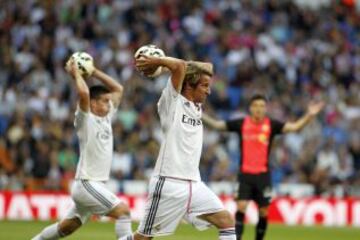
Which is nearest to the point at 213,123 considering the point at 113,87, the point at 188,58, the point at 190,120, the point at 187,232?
the point at 113,87

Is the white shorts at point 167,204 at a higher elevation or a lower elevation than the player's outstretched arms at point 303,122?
lower

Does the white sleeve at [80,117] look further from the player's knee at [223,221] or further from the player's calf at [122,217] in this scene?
the player's knee at [223,221]

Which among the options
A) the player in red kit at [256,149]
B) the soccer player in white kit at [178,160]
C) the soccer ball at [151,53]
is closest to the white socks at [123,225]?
the soccer player in white kit at [178,160]

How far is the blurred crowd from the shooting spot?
22.8 meters

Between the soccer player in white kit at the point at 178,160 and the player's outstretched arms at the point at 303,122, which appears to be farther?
the player's outstretched arms at the point at 303,122

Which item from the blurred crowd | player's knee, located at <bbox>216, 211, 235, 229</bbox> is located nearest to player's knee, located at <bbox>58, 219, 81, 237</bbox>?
player's knee, located at <bbox>216, 211, 235, 229</bbox>

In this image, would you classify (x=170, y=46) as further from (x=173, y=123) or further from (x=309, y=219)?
(x=173, y=123)

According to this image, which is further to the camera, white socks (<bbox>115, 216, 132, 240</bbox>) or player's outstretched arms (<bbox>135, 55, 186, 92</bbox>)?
white socks (<bbox>115, 216, 132, 240</bbox>)

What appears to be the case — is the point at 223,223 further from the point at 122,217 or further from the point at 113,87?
the point at 113,87

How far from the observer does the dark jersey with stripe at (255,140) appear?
15.5 meters

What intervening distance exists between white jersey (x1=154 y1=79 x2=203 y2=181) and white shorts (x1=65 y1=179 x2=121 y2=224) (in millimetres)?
2033

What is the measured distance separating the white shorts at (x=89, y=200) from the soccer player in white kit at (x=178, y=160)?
1884 mm

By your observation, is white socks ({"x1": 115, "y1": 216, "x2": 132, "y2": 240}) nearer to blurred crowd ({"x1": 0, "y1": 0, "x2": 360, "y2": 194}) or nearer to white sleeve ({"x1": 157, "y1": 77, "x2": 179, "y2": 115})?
white sleeve ({"x1": 157, "y1": 77, "x2": 179, "y2": 115})

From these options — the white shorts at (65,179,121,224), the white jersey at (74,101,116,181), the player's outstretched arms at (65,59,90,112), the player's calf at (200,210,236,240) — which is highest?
the player's outstretched arms at (65,59,90,112)
